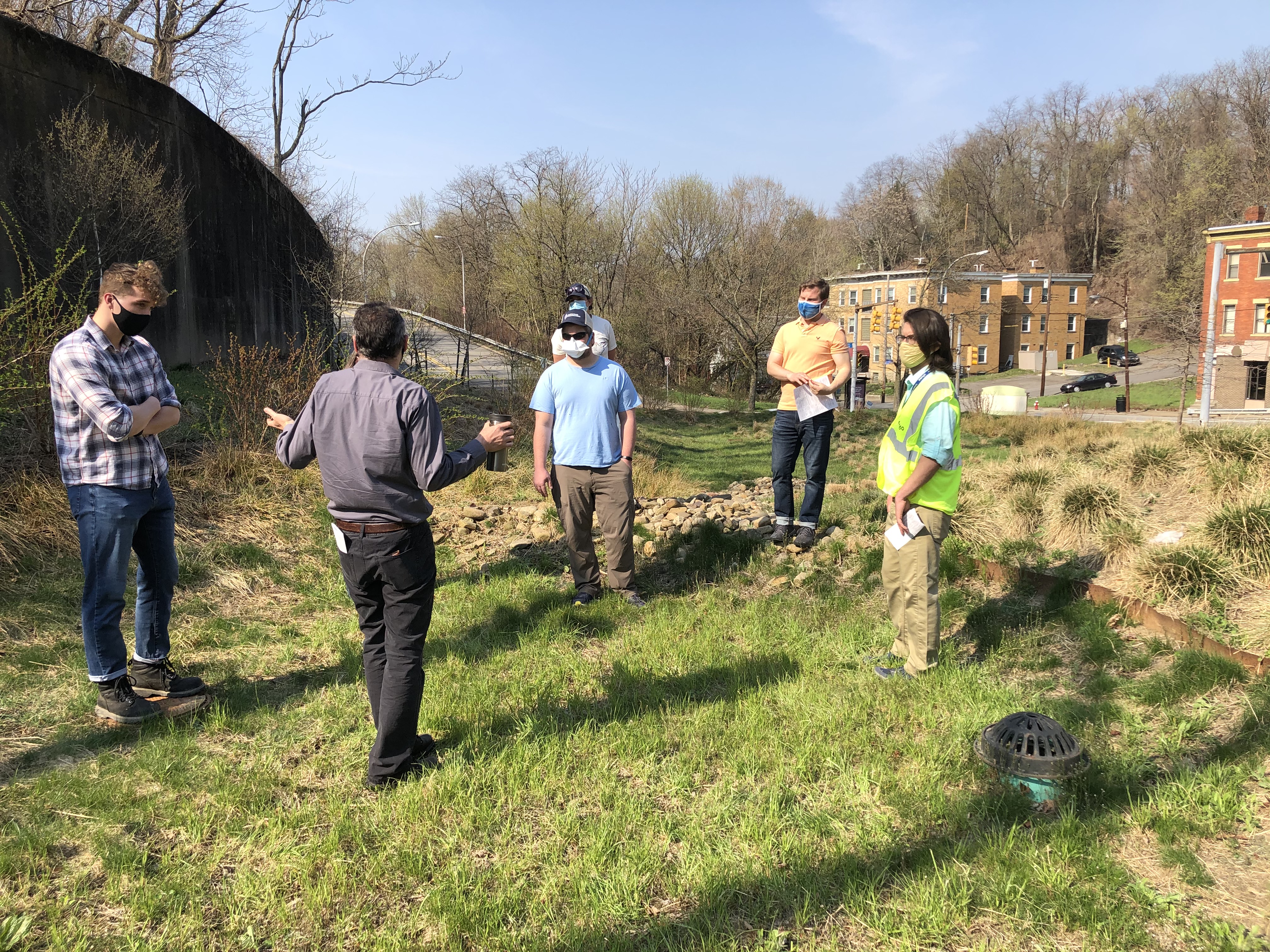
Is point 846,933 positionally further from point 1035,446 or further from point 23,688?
point 1035,446

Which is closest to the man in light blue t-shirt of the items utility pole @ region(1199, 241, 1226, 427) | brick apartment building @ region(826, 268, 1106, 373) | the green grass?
utility pole @ region(1199, 241, 1226, 427)

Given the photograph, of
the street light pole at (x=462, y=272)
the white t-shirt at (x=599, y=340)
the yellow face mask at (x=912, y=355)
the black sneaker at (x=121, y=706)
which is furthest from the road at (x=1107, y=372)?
the black sneaker at (x=121, y=706)

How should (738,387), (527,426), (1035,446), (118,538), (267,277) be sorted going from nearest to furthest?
(118,538) → (1035,446) → (527,426) → (267,277) → (738,387)

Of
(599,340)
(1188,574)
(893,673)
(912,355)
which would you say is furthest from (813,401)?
(1188,574)

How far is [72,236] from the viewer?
10.3 m

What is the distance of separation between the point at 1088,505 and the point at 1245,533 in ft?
4.04

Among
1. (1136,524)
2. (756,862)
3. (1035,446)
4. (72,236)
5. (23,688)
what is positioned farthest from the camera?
(1035,446)

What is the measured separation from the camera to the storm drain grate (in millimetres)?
3203

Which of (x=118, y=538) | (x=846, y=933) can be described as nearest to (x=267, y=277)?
(x=118, y=538)

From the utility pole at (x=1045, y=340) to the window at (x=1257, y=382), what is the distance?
432 inches

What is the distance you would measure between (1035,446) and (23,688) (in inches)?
495

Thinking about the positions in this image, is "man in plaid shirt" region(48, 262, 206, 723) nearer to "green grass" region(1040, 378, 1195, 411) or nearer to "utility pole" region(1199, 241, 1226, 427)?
"utility pole" region(1199, 241, 1226, 427)

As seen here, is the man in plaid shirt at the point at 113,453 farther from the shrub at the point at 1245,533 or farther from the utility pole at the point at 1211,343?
the utility pole at the point at 1211,343

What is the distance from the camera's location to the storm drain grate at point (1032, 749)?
10.5 feet
